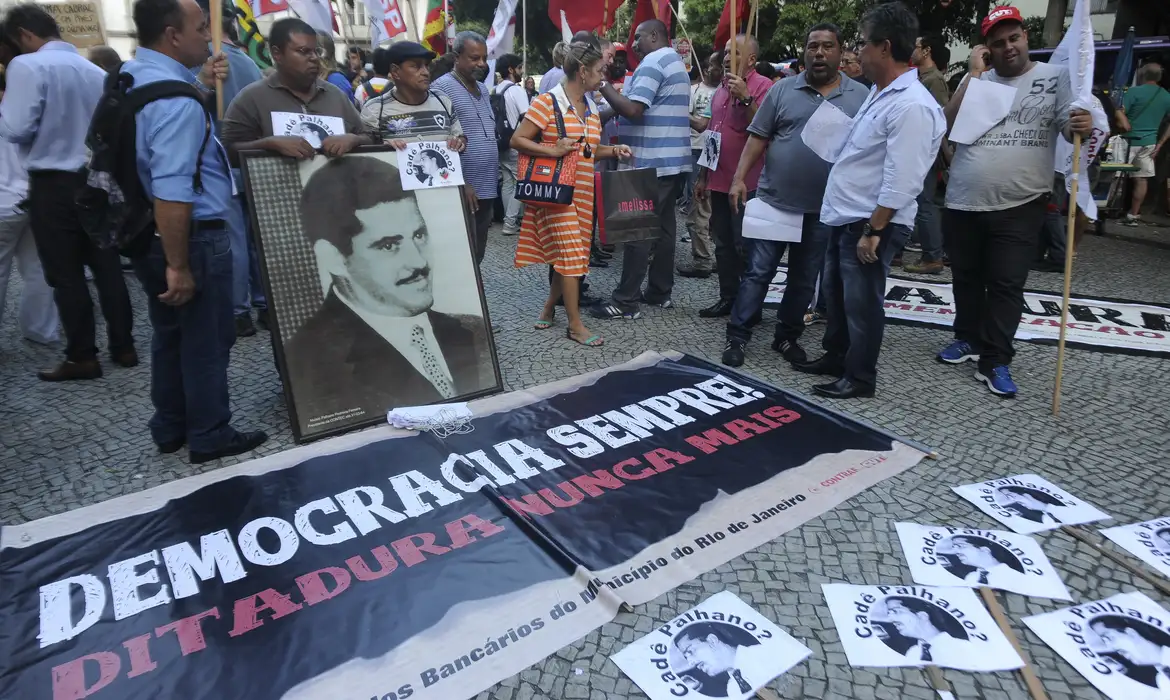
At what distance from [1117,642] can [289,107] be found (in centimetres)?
394

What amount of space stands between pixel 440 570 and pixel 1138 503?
109 inches

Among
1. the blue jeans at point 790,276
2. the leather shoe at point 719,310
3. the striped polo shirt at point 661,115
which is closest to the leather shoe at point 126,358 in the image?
the striped polo shirt at point 661,115

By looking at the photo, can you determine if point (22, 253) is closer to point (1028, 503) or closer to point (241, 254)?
point (241, 254)

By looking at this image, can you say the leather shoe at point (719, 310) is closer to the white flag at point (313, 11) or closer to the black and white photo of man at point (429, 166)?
the black and white photo of man at point (429, 166)

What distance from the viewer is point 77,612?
2197 millimetres

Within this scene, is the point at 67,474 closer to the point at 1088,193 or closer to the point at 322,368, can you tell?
the point at 322,368

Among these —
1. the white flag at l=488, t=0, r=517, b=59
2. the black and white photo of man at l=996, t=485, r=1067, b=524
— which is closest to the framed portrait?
the black and white photo of man at l=996, t=485, r=1067, b=524

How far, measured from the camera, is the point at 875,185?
361 centimetres

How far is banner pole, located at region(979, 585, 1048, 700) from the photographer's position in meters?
1.91

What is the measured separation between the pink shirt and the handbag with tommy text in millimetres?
1301

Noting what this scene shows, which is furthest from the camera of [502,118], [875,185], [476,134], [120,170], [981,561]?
[502,118]

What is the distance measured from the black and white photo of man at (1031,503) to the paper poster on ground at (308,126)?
3.41m

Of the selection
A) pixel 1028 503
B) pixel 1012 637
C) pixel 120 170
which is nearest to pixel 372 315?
pixel 120 170

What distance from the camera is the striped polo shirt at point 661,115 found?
16.1ft
